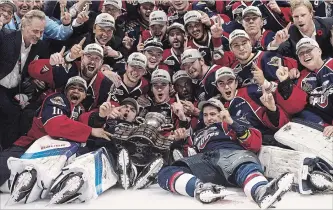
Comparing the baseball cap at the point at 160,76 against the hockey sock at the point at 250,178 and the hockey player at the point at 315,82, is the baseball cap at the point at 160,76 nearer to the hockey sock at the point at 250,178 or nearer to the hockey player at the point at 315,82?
the hockey player at the point at 315,82

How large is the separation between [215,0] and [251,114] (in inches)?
94.0

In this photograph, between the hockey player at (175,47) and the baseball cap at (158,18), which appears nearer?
the hockey player at (175,47)

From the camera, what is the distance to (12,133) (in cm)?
333

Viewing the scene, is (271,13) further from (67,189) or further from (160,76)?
(67,189)

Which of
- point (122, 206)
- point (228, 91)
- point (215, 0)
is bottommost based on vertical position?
point (122, 206)

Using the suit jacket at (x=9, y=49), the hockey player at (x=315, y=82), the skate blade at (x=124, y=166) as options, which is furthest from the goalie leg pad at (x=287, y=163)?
the suit jacket at (x=9, y=49)

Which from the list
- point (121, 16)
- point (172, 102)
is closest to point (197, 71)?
point (172, 102)

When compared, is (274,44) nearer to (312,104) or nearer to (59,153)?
(312,104)

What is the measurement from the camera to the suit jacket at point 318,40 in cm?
388

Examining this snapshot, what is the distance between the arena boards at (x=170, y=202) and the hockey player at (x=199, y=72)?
1297mm

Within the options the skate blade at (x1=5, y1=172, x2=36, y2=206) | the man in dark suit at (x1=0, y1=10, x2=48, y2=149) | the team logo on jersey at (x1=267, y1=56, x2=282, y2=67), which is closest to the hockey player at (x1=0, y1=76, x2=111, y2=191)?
the man in dark suit at (x1=0, y1=10, x2=48, y2=149)

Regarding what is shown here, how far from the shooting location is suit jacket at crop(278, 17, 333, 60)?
388 cm

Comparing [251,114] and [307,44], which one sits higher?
[307,44]

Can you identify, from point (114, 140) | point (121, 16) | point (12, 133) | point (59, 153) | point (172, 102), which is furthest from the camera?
point (121, 16)
